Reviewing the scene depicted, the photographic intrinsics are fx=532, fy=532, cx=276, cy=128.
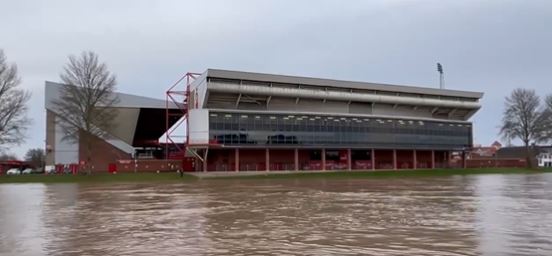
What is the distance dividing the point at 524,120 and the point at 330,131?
118 ft

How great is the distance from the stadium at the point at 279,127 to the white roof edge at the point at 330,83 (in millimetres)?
174

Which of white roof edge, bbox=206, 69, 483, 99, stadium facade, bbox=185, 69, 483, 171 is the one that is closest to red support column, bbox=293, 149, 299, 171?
stadium facade, bbox=185, 69, 483, 171

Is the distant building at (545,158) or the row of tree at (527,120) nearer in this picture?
the row of tree at (527,120)

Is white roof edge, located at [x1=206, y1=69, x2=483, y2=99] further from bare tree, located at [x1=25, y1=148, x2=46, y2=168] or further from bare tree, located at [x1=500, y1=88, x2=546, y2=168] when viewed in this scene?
bare tree, located at [x1=25, y1=148, x2=46, y2=168]

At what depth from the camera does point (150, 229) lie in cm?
1719

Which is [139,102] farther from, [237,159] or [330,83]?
[330,83]

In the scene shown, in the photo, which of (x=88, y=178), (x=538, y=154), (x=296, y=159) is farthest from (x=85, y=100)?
(x=538, y=154)

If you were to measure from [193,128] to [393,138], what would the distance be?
3665 cm

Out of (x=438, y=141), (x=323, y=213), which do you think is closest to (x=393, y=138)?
(x=438, y=141)

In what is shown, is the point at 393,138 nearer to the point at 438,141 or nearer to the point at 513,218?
the point at 438,141

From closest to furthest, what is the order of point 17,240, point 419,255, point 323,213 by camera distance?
point 419,255 < point 17,240 < point 323,213

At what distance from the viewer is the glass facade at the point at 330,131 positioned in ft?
271

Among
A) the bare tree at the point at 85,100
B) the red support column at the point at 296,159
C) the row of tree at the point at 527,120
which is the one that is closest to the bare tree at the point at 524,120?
the row of tree at the point at 527,120

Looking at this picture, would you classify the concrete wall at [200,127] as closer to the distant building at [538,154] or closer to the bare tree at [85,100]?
the bare tree at [85,100]
